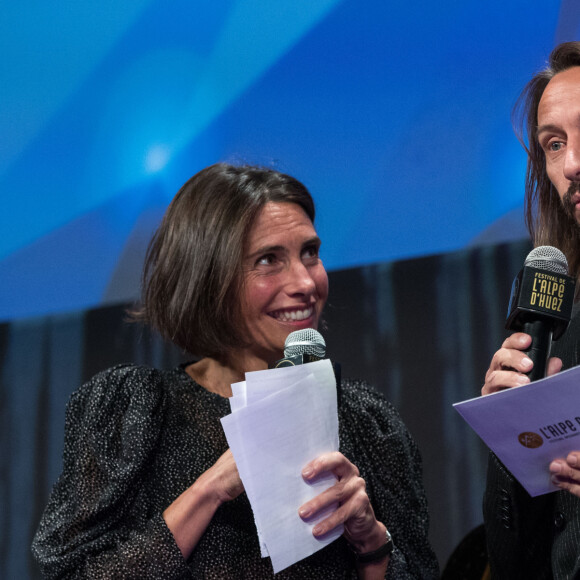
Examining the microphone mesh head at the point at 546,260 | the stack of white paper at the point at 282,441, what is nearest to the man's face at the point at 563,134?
the microphone mesh head at the point at 546,260

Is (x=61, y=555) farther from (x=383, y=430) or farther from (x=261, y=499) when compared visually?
(x=383, y=430)

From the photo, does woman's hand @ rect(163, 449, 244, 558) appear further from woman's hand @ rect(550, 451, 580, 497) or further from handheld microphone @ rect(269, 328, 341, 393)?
woman's hand @ rect(550, 451, 580, 497)

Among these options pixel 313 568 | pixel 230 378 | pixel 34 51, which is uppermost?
pixel 34 51

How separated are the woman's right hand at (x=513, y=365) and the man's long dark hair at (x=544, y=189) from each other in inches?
24.8

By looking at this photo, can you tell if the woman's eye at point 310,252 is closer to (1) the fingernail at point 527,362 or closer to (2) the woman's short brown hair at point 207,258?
A: (2) the woman's short brown hair at point 207,258

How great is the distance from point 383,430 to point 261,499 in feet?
2.62

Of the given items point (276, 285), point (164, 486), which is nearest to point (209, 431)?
point (164, 486)

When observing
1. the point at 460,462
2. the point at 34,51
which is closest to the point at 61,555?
the point at 460,462

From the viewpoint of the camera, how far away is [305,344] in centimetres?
144

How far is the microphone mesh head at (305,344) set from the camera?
56.5 inches

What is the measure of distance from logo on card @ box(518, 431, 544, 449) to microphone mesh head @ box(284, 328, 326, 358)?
0.44 metres

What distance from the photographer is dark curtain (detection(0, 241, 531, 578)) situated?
266 cm

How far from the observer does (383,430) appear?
2.01 metres

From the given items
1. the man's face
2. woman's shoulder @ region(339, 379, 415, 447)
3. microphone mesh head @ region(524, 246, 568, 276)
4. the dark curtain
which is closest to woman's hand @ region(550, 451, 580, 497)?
microphone mesh head @ region(524, 246, 568, 276)
